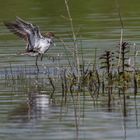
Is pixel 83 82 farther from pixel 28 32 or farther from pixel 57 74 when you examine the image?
pixel 28 32

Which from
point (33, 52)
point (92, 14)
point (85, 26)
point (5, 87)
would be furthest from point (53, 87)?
point (92, 14)

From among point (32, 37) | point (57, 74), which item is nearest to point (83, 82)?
point (57, 74)

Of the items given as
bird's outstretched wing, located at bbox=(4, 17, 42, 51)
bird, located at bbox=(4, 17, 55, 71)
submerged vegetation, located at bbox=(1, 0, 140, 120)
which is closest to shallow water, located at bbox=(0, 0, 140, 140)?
submerged vegetation, located at bbox=(1, 0, 140, 120)

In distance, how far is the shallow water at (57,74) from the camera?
11.8 metres

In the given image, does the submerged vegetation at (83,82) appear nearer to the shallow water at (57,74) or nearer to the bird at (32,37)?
the shallow water at (57,74)

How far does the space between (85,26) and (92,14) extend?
84.6 inches

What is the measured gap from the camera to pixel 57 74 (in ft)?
52.0

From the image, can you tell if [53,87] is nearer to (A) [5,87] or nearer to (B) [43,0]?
(A) [5,87]

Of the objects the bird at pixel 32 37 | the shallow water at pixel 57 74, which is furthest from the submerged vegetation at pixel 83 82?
the bird at pixel 32 37

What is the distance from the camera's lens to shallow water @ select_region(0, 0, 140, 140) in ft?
38.7

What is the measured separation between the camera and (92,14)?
24078mm

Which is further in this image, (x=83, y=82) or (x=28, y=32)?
(x=28, y=32)

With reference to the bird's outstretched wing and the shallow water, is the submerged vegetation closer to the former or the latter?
the shallow water

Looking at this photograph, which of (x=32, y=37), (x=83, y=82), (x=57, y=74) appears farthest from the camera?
(x=32, y=37)
